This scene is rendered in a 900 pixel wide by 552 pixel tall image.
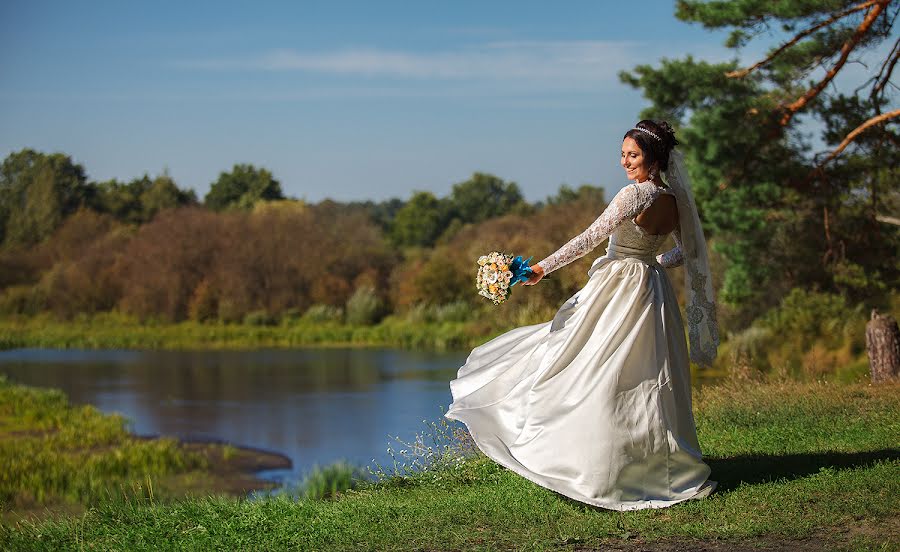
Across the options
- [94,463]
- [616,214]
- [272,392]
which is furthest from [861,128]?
[272,392]

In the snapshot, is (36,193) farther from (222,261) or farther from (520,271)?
(520,271)

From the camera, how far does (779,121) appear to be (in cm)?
1314

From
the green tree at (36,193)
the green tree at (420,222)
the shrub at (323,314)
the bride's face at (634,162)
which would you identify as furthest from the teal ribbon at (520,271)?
the green tree at (420,222)

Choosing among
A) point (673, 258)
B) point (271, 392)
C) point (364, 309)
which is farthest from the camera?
point (364, 309)

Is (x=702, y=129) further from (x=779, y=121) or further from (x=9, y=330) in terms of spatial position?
(x=9, y=330)

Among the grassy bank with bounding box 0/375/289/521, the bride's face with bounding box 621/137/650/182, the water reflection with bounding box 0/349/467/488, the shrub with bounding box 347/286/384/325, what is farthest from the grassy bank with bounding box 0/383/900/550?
the shrub with bounding box 347/286/384/325

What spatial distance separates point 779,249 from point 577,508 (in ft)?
43.3

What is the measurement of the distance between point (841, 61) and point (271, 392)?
36.0 feet

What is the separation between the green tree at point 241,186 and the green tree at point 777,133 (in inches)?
1184

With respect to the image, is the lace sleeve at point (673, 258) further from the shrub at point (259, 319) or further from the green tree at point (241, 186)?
the green tree at point (241, 186)

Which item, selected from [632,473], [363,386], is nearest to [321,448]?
[363,386]

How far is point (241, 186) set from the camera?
144 feet

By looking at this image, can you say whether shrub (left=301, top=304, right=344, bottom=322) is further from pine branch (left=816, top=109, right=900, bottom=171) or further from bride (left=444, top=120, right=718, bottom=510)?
bride (left=444, top=120, right=718, bottom=510)

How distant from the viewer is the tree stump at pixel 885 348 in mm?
9930
